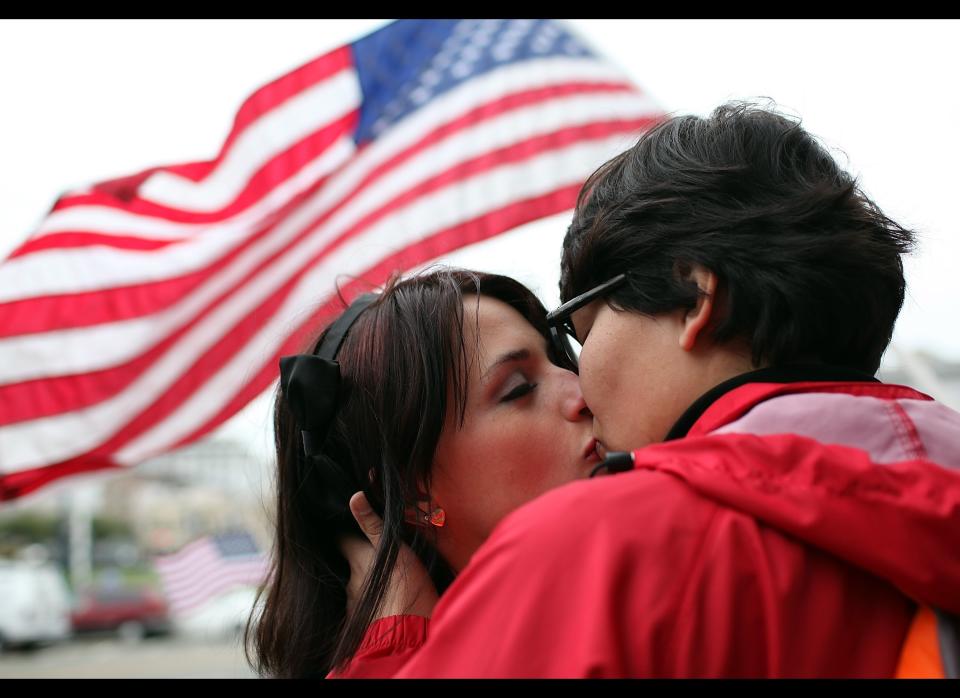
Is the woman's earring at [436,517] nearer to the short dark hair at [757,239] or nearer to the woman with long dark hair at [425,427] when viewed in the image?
the woman with long dark hair at [425,427]

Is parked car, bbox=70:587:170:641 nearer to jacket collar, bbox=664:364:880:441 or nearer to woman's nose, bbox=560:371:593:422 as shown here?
woman's nose, bbox=560:371:593:422

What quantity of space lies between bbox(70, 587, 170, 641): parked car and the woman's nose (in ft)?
91.0

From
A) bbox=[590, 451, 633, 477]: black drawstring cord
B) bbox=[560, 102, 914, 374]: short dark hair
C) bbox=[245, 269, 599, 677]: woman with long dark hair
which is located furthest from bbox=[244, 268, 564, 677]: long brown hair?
bbox=[590, 451, 633, 477]: black drawstring cord

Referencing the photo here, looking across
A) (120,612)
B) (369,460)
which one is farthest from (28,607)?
(369,460)

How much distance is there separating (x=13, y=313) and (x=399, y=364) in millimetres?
3242

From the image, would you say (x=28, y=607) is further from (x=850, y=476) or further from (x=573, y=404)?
(x=850, y=476)

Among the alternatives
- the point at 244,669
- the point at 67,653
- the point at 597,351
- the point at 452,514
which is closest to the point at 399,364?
the point at 452,514

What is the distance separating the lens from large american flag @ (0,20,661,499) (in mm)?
5098

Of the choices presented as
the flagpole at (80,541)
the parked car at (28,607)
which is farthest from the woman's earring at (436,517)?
the flagpole at (80,541)

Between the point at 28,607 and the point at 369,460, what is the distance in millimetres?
21978

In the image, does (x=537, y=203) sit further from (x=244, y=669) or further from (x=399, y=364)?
(x=244, y=669)

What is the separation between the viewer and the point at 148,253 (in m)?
5.33

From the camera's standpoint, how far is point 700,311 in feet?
5.22

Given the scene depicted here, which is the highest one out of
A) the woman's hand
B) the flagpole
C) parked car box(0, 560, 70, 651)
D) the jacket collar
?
the jacket collar
